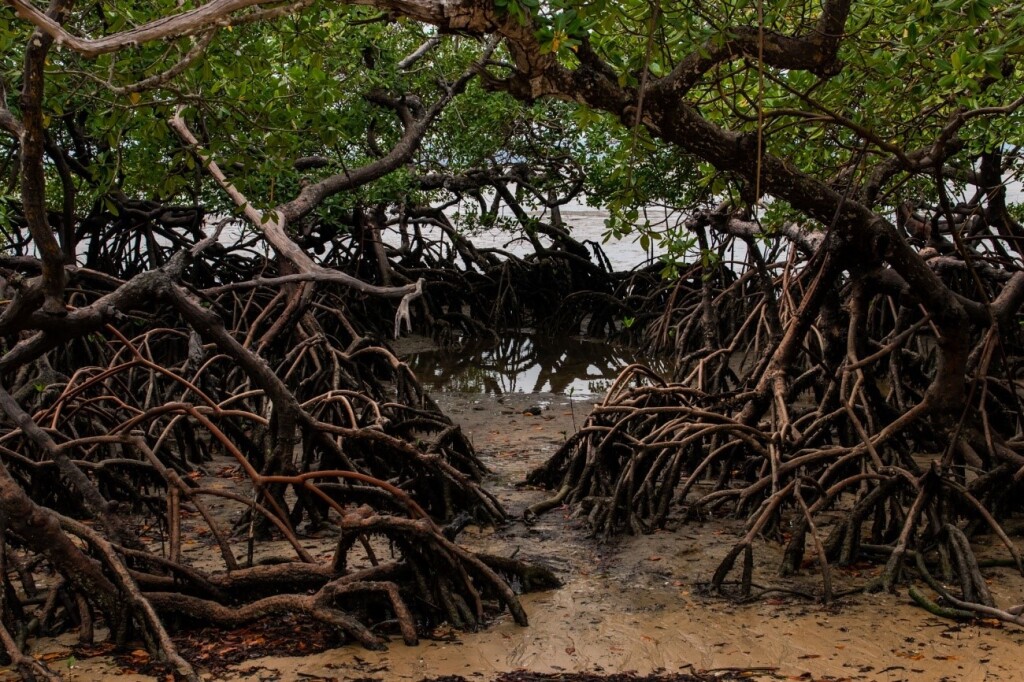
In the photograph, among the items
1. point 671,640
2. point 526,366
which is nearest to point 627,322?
point 526,366

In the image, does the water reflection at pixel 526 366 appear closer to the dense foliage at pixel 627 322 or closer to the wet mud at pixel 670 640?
the dense foliage at pixel 627 322

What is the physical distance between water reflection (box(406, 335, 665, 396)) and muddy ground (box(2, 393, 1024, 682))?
15.1 feet

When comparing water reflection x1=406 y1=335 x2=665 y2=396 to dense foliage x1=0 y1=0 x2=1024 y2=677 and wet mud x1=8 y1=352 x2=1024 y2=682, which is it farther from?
wet mud x1=8 y1=352 x2=1024 y2=682

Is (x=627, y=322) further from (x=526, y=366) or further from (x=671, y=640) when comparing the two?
(x=671, y=640)

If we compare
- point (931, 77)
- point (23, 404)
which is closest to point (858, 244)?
point (931, 77)

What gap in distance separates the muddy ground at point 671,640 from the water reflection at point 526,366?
461cm

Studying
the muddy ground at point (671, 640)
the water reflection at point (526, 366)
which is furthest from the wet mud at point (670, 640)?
the water reflection at point (526, 366)

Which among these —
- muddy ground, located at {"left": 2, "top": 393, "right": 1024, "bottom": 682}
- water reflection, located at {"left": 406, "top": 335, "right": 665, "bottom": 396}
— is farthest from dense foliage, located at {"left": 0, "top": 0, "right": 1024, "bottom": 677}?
water reflection, located at {"left": 406, "top": 335, "right": 665, "bottom": 396}

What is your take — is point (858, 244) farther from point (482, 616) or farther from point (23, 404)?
point (23, 404)

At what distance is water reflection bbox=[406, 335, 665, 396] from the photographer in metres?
9.70

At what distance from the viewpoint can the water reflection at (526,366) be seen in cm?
970

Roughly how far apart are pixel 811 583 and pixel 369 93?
6422 mm

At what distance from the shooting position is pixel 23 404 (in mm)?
6102

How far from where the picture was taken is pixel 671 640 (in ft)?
13.6
